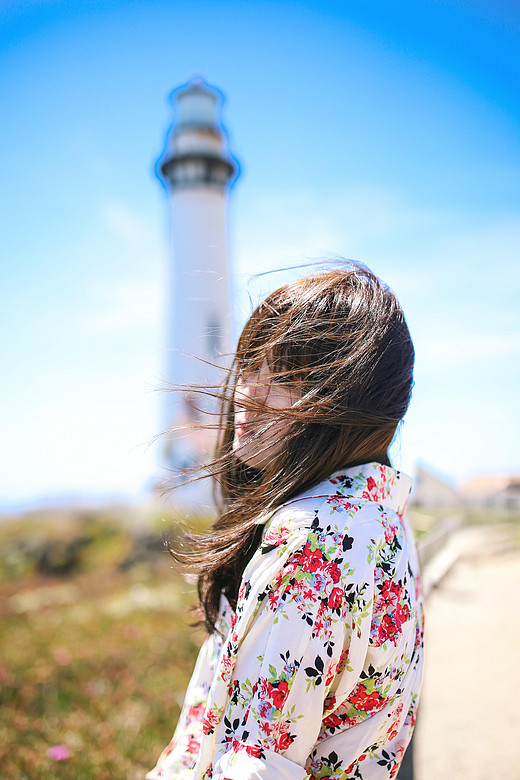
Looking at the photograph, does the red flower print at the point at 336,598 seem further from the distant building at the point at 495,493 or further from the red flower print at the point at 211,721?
the distant building at the point at 495,493

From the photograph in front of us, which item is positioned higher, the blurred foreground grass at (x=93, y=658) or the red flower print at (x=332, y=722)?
the red flower print at (x=332, y=722)

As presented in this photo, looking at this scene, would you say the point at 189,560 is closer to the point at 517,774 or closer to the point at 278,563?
the point at 278,563

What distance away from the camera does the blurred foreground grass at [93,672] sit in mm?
3422

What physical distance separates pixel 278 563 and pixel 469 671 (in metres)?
3.60

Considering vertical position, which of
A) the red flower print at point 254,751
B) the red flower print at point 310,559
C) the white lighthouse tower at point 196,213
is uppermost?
the white lighthouse tower at point 196,213

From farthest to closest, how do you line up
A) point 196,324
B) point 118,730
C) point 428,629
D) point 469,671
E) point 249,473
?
point 196,324
point 428,629
point 469,671
point 118,730
point 249,473

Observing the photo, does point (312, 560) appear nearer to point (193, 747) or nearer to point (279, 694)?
point (279, 694)

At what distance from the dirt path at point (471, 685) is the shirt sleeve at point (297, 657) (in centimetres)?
215

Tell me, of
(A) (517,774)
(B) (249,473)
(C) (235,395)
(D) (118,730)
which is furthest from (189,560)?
(D) (118,730)

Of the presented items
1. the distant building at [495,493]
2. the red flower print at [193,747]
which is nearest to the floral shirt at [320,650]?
the red flower print at [193,747]

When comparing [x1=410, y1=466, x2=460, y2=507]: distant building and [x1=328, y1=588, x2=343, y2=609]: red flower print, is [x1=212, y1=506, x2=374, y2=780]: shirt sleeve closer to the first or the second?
[x1=328, y1=588, x2=343, y2=609]: red flower print

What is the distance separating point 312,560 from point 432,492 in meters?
9.92

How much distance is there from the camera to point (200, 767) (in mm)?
1124

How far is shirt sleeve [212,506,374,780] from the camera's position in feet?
3.41
